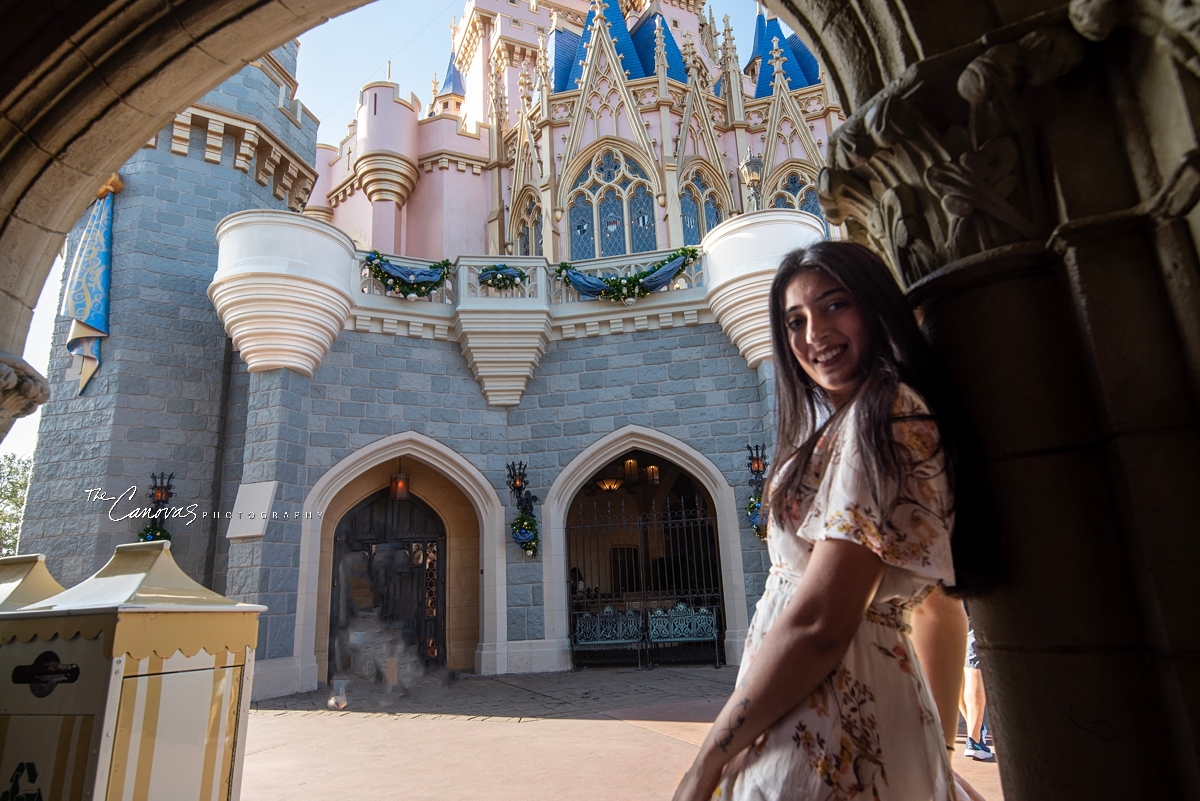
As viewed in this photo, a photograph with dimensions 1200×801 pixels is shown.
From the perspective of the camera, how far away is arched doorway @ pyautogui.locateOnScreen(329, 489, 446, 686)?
9.65 meters

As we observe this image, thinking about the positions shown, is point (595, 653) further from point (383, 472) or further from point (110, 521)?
point (110, 521)

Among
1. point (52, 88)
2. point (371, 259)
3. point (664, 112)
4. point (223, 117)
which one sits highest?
point (664, 112)

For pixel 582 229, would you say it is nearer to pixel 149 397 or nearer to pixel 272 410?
pixel 272 410

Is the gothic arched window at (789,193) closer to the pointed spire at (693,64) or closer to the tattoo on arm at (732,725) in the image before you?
the pointed spire at (693,64)

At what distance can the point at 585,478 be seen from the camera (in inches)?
→ 388

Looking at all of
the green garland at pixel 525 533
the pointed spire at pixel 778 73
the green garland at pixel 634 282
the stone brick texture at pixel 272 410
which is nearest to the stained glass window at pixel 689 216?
the green garland at pixel 634 282

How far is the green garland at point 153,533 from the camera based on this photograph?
8570 mm

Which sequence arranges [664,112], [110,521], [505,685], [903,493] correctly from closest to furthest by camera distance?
[903,493] → [505,685] → [110,521] → [664,112]

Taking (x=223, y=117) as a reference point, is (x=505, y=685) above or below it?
below

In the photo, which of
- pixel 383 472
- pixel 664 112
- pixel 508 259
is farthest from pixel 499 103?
pixel 383 472

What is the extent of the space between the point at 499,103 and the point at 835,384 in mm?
15692

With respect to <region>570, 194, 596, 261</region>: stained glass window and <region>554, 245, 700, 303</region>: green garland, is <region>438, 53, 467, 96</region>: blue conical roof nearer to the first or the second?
<region>570, 194, 596, 261</region>: stained glass window

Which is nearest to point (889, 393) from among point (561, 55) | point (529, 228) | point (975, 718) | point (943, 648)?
point (943, 648)

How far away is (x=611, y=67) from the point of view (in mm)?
13773
